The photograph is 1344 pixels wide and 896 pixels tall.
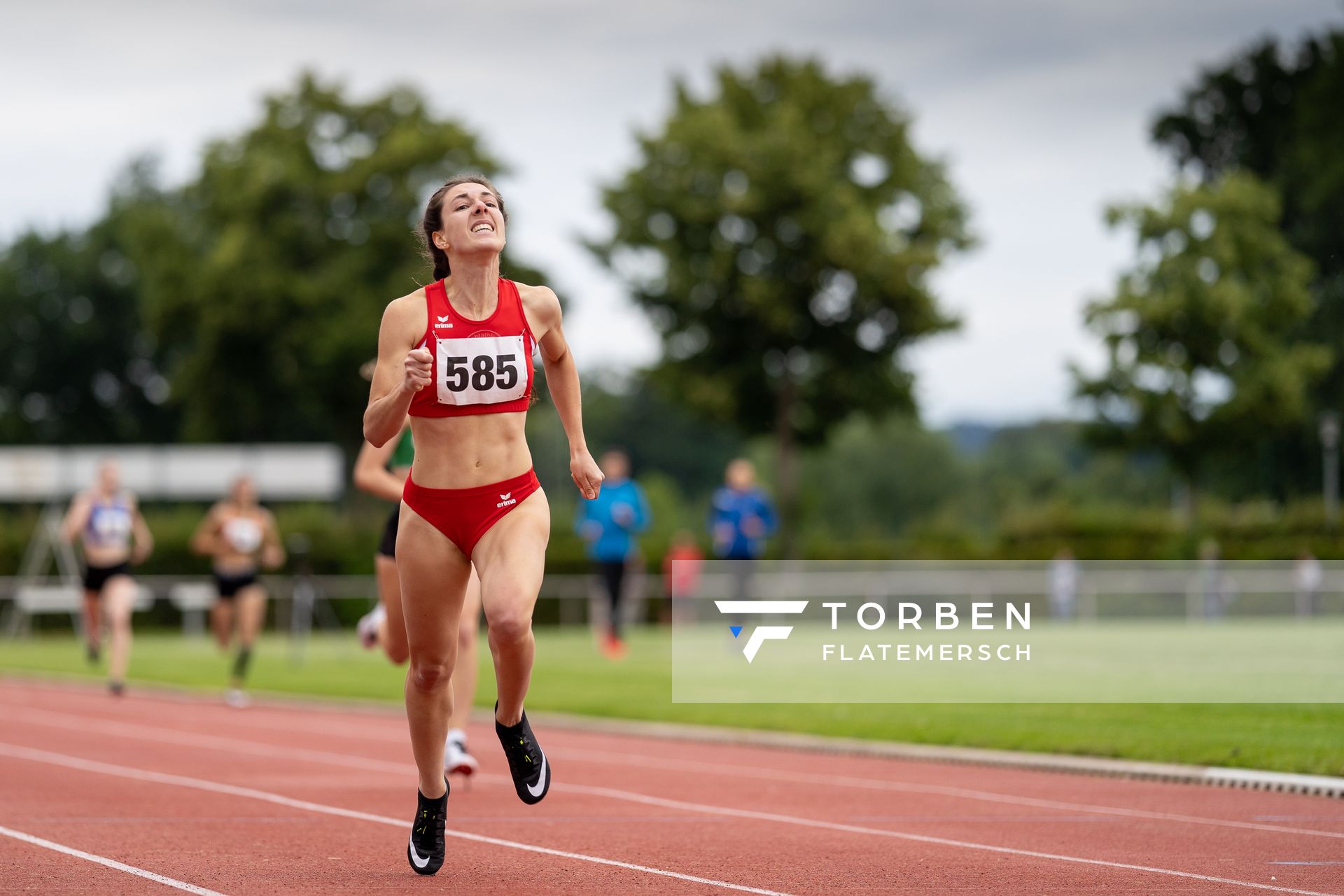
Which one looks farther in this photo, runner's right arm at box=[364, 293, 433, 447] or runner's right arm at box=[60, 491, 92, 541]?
runner's right arm at box=[60, 491, 92, 541]

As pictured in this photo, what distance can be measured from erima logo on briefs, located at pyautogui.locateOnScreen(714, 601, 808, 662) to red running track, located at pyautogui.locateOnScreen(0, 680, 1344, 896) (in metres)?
1.14

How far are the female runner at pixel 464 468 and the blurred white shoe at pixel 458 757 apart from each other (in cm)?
254

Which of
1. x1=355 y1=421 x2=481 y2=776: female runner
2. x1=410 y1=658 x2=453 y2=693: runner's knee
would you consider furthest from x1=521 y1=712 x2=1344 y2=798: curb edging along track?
x1=410 y1=658 x2=453 y2=693: runner's knee

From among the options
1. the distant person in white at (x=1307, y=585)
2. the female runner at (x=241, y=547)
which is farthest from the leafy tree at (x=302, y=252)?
the female runner at (x=241, y=547)

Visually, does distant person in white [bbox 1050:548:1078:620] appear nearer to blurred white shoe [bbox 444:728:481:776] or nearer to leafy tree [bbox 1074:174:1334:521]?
leafy tree [bbox 1074:174:1334:521]

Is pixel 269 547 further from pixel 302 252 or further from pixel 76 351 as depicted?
pixel 76 351

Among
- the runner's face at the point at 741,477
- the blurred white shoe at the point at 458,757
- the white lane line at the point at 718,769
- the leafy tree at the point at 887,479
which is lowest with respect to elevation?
the white lane line at the point at 718,769

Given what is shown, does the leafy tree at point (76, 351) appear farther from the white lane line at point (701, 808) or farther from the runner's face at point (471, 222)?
the runner's face at point (471, 222)

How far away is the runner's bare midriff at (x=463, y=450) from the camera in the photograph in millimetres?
6250

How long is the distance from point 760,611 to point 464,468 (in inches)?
363

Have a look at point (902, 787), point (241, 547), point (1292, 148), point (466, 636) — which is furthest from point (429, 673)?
point (1292, 148)

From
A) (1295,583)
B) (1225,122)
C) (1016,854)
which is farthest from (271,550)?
(1225,122)

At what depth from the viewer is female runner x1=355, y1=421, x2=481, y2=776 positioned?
29.6 ft

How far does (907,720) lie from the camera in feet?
42.9
